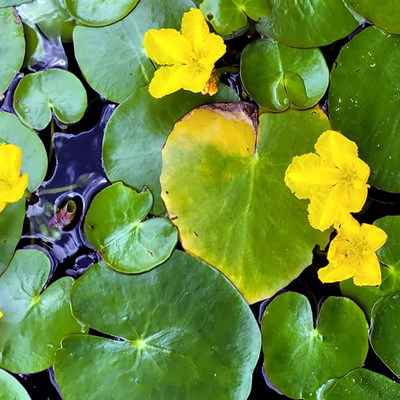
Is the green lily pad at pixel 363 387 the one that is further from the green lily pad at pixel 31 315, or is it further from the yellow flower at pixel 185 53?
the yellow flower at pixel 185 53

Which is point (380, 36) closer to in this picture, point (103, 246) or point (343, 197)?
point (343, 197)

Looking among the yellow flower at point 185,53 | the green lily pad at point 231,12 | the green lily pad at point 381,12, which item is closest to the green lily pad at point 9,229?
the yellow flower at point 185,53

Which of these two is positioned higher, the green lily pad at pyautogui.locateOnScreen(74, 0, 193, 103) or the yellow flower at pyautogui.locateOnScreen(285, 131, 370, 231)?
the green lily pad at pyautogui.locateOnScreen(74, 0, 193, 103)

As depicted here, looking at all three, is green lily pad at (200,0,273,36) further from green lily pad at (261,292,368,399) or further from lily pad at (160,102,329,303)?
green lily pad at (261,292,368,399)

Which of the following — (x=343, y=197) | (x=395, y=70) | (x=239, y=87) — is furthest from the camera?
(x=239, y=87)

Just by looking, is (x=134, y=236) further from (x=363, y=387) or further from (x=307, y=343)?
(x=363, y=387)

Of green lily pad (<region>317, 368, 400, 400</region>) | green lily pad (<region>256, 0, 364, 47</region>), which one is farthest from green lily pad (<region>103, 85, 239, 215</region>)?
green lily pad (<region>317, 368, 400, 400</region>)

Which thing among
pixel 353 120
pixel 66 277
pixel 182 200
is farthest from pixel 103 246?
pixel 353 120
